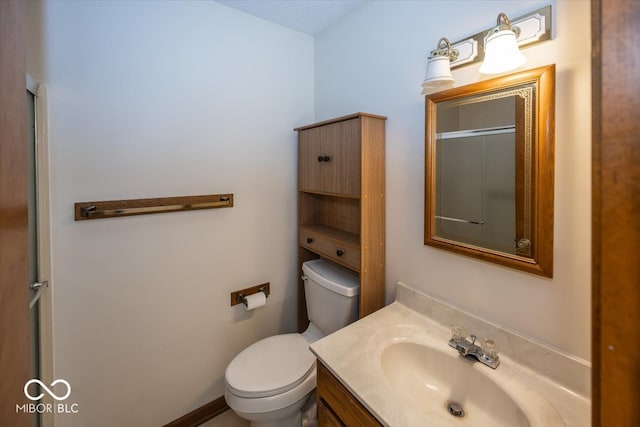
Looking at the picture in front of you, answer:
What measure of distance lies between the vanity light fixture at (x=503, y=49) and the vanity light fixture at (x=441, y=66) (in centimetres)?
16

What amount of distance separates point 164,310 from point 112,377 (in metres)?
0.37

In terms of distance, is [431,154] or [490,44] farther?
[431,154]

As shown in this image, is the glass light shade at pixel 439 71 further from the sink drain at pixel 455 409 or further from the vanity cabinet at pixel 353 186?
the sink drain at pixel 455 409

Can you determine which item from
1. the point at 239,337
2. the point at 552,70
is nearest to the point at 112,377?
the point at 239,337

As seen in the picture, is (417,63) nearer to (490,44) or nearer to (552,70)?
(490,44)

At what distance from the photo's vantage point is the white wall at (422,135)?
2.70 feet

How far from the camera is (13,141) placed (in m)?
0.50

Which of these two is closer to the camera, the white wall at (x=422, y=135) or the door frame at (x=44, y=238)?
the white wall at (x=422, y=135)

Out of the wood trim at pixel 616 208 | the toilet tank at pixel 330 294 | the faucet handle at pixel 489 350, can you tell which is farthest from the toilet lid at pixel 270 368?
the wood trim at pixel 616 208

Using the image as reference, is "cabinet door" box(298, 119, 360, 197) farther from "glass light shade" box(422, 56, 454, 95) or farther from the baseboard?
the baseboard

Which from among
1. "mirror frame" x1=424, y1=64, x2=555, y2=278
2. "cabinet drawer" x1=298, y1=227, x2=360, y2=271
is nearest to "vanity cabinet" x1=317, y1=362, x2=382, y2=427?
"cabinet drawer" x1=298, y1=227, x2=360, y2=271

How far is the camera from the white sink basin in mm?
862

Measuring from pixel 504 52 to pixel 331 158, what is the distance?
33.5 inches

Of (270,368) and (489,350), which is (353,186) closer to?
(489,350)
